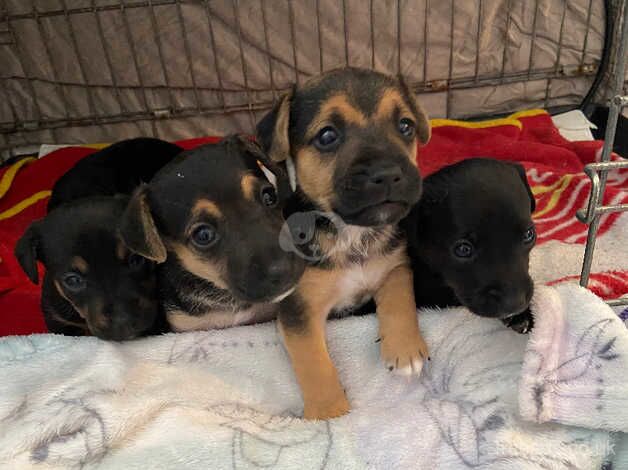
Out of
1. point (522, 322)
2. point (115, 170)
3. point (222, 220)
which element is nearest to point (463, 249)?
point (522, 322)

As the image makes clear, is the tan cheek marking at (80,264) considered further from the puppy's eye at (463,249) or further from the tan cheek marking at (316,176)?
the puppy's eye at (463,249)

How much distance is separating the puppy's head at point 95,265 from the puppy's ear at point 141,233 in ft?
0.64

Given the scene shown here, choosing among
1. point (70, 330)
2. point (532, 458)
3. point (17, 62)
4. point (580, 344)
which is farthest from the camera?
point (17, 62)

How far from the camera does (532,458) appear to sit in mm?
1646

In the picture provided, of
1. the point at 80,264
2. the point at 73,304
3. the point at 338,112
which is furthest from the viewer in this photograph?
the point at 73,304

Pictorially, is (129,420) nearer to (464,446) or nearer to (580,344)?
(464,446)

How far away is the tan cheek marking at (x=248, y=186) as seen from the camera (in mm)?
1955

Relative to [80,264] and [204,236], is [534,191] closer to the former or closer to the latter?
[204,236]

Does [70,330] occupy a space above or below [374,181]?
below

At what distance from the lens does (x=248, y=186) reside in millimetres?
1967

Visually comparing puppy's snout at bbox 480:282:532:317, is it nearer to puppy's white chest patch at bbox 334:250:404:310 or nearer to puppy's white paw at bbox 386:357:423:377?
puppy's white paw at bbox 386:357:423:377

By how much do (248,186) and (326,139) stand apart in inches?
11.7

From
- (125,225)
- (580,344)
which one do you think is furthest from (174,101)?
(580,344)

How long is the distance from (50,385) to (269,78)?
2.90m
